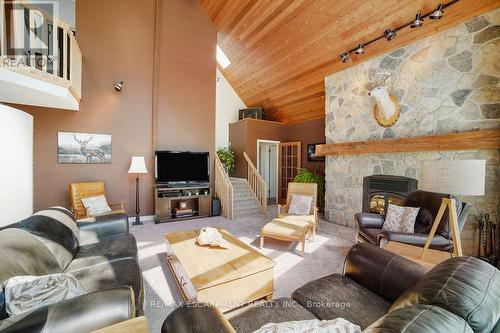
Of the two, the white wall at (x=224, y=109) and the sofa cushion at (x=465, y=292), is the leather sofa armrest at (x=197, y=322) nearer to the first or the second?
the sofa cushion at (x=465, y=292)

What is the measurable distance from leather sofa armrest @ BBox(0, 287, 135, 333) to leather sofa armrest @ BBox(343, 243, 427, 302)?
1482mm

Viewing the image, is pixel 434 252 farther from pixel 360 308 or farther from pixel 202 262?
pixel 202 262

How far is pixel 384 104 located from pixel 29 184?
5.50 m

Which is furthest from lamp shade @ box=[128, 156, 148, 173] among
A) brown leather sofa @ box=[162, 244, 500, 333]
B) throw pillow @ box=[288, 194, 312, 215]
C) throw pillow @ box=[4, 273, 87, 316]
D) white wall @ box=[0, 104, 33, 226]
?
brown leather sofa @ box=[162, 244, 500, 333]

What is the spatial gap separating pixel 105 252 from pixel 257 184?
14.4 ft

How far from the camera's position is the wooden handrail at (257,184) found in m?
5.75

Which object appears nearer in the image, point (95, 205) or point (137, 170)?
point (95, 205)

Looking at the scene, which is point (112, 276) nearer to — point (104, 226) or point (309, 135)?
point (104, 226)

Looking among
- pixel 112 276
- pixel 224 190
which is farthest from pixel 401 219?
pixel 224 190

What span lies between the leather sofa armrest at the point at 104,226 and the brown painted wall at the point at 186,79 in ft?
8.85

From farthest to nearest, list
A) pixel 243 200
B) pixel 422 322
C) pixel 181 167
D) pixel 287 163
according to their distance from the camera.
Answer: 1. pixel 287 163
2. pixel 243 200
3. pixel 181 167
4. pixel 422 322

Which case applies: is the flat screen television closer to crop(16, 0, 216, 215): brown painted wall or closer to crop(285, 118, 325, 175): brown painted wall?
crop(16, 0, 216, 215): brown painted wall

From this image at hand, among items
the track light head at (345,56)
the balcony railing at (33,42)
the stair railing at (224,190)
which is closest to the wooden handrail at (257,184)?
the stair railing at (224,190)

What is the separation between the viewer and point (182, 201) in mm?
5246
